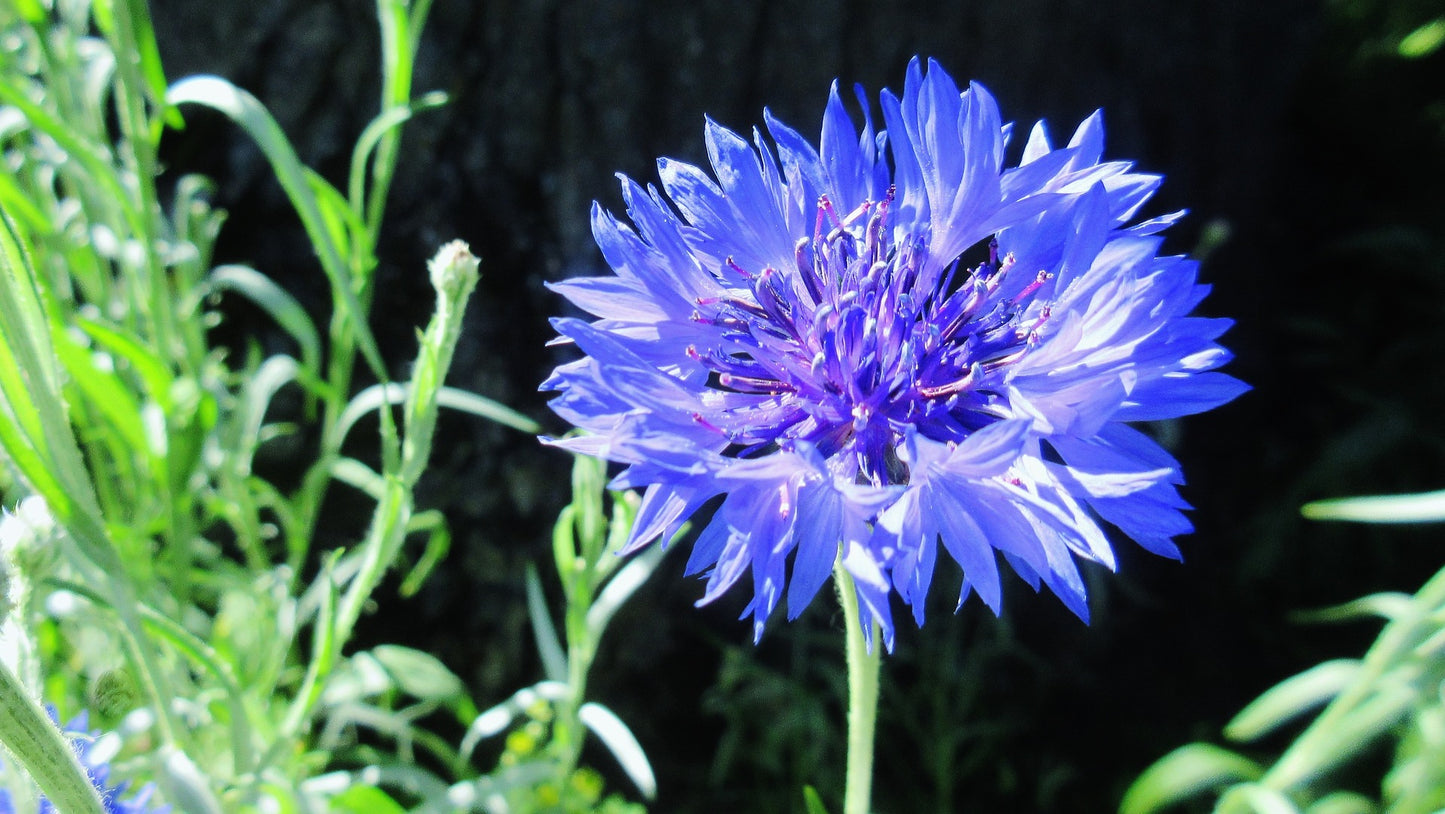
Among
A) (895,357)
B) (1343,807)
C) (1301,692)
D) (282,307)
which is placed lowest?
(1343,807)

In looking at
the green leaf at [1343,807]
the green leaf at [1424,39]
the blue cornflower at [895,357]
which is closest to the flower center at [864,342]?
the blue cornflower at [895,357]

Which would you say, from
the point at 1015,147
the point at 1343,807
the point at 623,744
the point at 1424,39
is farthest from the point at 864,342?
the point at 1424,39

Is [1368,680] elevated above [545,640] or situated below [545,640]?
below

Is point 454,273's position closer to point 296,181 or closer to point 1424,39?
point 296,181

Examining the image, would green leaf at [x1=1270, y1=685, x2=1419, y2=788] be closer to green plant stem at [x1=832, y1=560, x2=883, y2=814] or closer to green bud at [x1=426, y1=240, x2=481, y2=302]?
green plant stem at [x1=832, y1=560, x2=883, y2=814]

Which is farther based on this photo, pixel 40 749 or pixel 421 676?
pixel 421 676

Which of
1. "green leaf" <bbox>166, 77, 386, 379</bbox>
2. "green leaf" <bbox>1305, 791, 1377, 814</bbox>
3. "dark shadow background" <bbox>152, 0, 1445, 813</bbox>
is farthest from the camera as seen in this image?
"dark shadow background" <bbox>152, 0, 1445, 813</bbox>

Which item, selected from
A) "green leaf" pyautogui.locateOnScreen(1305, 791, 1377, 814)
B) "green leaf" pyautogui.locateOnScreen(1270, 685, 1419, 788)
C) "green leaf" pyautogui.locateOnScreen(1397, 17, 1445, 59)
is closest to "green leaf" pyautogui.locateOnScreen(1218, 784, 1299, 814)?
"green leaf" pyautogui.locateOnScreen(1270, 685, 1419, 788)
